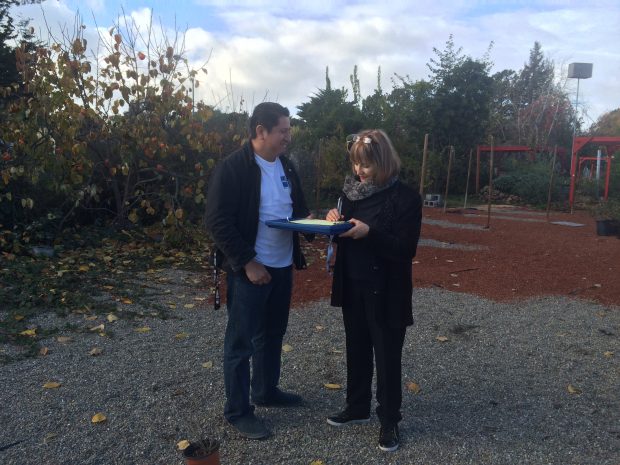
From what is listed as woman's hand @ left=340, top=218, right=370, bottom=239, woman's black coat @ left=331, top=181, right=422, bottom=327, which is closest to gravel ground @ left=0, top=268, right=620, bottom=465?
woman's black coat @ left=331, top=181, right=422, bottom=327

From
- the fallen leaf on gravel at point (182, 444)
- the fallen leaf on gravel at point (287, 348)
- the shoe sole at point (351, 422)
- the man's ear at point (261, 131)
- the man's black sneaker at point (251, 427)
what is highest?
the man's ear at point (261, 131)

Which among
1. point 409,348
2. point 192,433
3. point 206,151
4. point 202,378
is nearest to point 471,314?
point 409,348

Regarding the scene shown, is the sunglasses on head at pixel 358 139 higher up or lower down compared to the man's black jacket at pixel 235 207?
higher up

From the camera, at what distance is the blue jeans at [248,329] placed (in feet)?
10.6

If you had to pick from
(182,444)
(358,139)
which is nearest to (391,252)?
(358,139)

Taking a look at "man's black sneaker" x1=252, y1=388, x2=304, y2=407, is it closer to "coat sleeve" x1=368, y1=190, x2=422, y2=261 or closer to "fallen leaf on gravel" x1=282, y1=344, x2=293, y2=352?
"fallen leaf on gravel" x1=282, y1=344, x2=293, y2=352

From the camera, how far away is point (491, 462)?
10.1 feet

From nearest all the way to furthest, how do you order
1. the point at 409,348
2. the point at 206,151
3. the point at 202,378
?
the point at 202,378, the point at 409,348, the point at 206,151

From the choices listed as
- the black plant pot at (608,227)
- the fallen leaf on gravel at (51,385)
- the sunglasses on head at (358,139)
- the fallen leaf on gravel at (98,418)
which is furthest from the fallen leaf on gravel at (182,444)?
the black plant pot at (608,227)

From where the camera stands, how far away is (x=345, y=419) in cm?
346

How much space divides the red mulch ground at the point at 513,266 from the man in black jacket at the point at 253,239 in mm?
3196

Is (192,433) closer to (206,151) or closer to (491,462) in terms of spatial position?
(491,462)

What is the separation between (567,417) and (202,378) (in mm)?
2445

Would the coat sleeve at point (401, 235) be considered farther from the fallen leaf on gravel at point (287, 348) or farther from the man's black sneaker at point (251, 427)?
the fallen leaf on gravel at point (287, 348)
